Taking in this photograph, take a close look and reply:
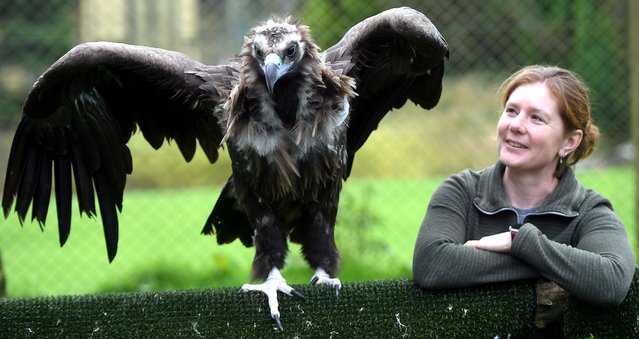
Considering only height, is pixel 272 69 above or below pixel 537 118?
above

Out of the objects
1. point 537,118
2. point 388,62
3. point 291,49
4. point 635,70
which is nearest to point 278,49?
point 291,49

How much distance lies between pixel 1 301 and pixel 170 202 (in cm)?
410

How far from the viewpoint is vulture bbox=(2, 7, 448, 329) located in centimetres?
349

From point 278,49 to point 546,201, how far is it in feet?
3.78

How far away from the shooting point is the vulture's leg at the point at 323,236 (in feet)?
12.3

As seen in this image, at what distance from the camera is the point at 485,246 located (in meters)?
2.86

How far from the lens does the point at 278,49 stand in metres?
3.38

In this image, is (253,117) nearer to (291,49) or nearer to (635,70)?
(291,49)

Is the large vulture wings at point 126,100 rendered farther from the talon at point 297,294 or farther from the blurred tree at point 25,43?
the blurred tree at point 25,43

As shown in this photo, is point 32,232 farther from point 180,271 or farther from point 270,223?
point 270,223

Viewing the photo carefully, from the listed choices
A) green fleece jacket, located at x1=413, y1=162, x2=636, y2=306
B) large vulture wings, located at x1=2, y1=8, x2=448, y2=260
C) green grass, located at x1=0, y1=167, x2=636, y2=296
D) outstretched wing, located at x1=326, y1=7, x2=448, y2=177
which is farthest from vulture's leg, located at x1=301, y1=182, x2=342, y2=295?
green grass, located at x1=0, y1=167, x2=636, y2=296

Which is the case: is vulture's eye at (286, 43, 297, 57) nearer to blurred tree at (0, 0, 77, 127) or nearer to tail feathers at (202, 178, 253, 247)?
tail feathers at (202, 178, 253, 247)

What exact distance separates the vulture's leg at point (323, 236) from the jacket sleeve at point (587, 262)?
1118mm

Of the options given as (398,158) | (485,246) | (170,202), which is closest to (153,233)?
(170,202)
